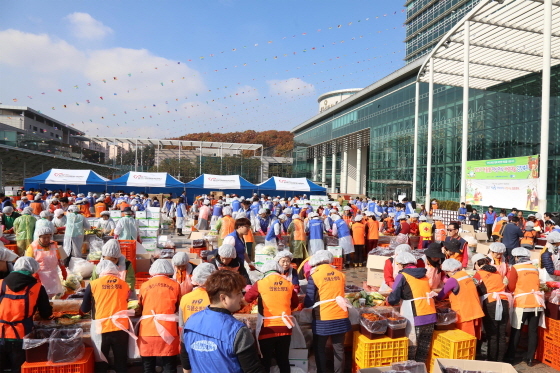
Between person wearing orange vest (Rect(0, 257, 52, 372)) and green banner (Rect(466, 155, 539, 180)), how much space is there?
1685cm

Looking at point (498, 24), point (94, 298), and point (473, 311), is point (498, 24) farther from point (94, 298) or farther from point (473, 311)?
point (94, 298)

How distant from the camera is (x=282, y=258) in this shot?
4434 millimetres

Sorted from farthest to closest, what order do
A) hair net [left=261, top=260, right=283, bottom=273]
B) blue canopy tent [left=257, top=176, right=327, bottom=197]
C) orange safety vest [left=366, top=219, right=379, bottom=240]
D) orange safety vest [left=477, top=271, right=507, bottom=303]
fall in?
blue canopy tent [left=257, top=176, right=327, bottom=197] < orange safety vest [left=366, top=219, right=379, bottom=240] < orange safety vest [left=477, top=271, right=507, bottom=303] < hair net [left=261, top=260, right=283, bottom=273]

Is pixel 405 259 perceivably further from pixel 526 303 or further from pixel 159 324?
pixel 159 324

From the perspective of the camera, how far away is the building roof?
14930mm

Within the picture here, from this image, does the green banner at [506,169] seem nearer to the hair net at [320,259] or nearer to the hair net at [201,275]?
the hair net at [320,259]

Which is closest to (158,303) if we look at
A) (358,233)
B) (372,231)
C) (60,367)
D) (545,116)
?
(60,367)

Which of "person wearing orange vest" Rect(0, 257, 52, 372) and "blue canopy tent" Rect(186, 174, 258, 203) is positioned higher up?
"blue canopy tent" Rect(186, 174, 258, 203)

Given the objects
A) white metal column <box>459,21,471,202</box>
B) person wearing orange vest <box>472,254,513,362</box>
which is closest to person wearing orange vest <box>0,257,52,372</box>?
person wearing orange vest <box>472,254,513,362</box>

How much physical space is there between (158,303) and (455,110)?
26.7 meters

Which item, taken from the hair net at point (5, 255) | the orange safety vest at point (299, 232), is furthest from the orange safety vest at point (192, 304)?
the orange safety vest at point (299, 232)

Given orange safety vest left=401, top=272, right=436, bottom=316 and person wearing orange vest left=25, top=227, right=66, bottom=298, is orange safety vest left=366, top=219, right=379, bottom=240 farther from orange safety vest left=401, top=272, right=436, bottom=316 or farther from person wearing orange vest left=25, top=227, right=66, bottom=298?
person wearing orange vest left=25, top=227, right=66, bottom=298

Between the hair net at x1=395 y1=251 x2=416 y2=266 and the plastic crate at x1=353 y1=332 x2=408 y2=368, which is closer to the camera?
the plastic crate at x1=353 y1=332 x2=408 y2=368

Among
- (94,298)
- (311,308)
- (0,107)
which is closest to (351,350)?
(311,308)
